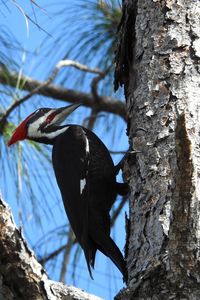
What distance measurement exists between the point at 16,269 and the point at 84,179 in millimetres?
1293

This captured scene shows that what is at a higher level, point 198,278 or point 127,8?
point 127,8

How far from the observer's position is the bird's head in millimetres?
3166

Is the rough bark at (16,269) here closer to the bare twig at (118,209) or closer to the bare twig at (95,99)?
the bare twig at (118,209)

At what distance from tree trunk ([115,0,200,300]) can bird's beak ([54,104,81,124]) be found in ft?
2.17

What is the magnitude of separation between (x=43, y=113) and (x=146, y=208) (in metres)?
1.37

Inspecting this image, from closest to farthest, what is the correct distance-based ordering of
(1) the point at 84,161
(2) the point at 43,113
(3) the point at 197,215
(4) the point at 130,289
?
(3) the point at 197,215 < (4) the point at 130,289 < (1) the point at 84,161 < (2) the point at 43,113

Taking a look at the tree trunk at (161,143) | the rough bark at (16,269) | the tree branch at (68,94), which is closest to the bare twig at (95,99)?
the tree branch at (68,94)

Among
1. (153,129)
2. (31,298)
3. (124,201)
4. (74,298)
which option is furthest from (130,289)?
(124,201)

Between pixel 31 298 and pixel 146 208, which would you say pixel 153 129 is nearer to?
pixel 146 208

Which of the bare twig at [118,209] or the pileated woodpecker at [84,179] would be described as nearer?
the pileated woodpecker at [84,179]

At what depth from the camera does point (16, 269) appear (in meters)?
1.59

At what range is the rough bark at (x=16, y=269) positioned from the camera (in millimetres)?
1581

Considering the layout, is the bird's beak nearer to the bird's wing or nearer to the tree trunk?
the bird's wing

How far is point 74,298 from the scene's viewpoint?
171cm
